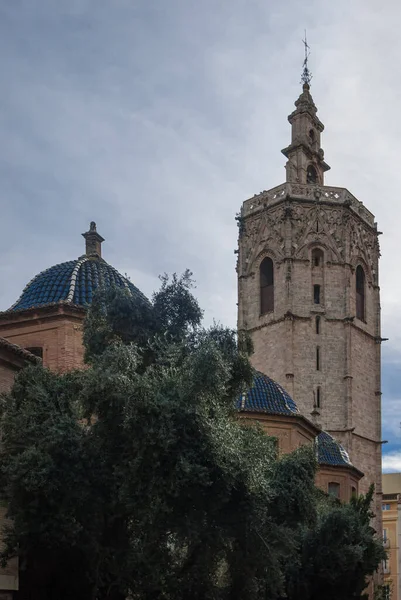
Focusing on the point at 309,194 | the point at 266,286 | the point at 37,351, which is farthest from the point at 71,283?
the point at 309,194

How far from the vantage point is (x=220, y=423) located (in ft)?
62.2

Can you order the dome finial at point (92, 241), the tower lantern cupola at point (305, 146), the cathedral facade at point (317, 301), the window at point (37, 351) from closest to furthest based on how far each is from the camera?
1. the window at point (37, 351)
2. the dome finial at point (92, 241)
3. the cathedral facade at point (317, 301)
4. the tower lantern cupola at point (305, 146)

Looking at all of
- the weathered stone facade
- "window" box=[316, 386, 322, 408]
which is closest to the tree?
the weathered stone facade

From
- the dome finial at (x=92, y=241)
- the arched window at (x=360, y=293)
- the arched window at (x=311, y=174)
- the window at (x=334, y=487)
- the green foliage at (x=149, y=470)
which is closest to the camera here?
the green foliage at (x=149, y=470)

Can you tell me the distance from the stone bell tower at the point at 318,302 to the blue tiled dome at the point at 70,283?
30.2 metres

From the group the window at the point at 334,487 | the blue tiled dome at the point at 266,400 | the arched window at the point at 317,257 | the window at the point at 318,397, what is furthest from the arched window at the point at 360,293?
the blue tiled dome at the point at 266,400

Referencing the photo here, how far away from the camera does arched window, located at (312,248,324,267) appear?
63875mm

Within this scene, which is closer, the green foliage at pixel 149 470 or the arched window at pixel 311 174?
the green foliage at pixel 149 470

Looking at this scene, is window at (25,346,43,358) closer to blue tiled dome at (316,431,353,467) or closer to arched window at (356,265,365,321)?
blue tiled dome at (316,431,353,467)

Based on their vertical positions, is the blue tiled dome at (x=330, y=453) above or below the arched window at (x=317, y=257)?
below

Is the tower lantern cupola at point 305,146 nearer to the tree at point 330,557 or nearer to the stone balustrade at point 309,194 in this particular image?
the stone balustrade at point 309,194

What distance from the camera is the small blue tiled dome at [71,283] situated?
1188 inches

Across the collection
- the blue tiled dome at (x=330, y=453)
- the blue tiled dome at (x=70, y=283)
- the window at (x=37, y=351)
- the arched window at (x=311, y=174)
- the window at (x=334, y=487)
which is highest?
the arched window at (x=311, y=174)

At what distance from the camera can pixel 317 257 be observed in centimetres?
6406
